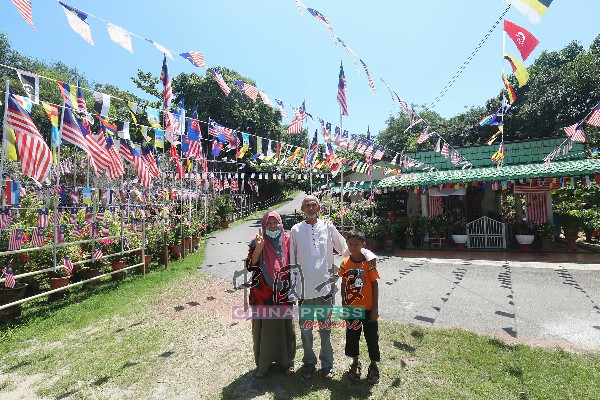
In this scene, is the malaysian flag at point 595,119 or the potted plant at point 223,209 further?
the potted plant at point 223,209

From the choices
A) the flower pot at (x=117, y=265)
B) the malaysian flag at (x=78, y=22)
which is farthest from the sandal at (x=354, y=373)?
the flower pot at (x=117, y=265)

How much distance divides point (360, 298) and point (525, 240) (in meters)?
10.9

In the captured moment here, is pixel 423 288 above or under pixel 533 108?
under

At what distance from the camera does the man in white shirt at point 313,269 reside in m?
3.34

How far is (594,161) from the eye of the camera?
37.6 feet

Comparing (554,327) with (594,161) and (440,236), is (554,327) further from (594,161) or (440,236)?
(594,161)

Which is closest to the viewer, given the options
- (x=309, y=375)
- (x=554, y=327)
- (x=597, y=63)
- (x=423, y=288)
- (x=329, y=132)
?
(x=309, y=375)

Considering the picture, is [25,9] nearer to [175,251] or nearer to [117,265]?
[117,265]

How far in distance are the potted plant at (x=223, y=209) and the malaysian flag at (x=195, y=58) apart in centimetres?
1537

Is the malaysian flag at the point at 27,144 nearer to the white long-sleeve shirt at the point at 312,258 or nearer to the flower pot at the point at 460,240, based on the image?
the white long-sleeve shirt at the point at 312,258

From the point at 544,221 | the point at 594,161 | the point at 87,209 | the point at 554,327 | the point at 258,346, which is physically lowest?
the point at 554,327

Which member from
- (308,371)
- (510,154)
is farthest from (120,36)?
(510,154)

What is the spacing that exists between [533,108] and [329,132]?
66.1 feet

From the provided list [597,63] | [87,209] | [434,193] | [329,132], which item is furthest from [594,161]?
[87,209]
